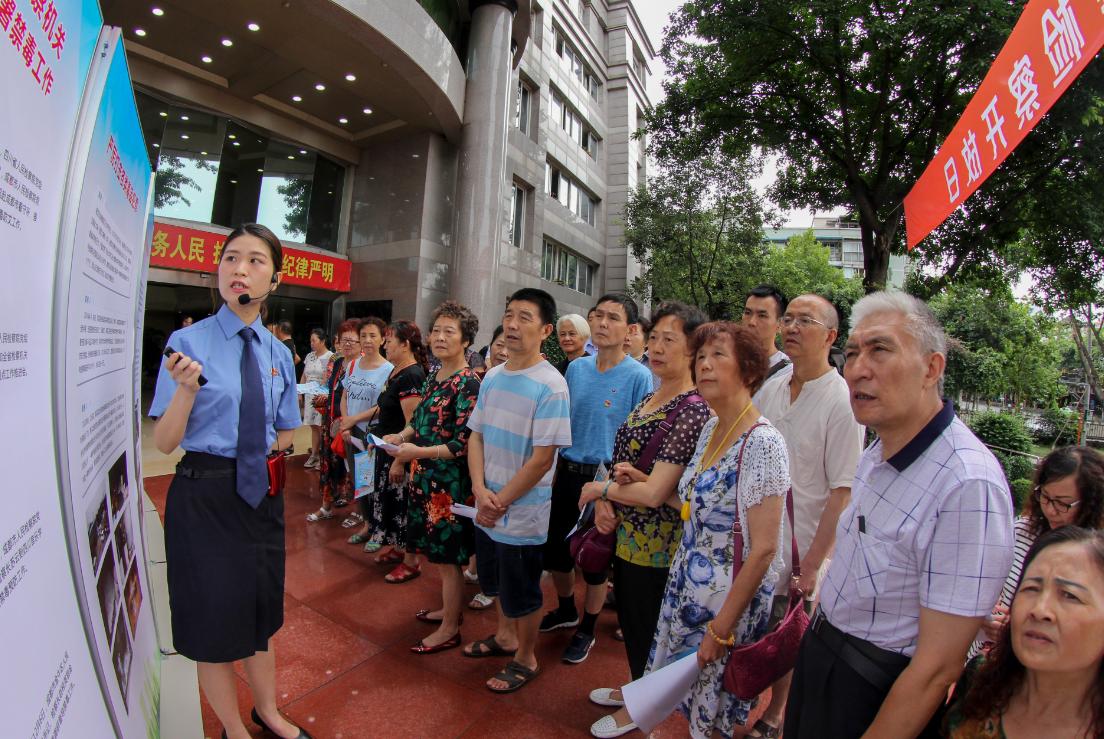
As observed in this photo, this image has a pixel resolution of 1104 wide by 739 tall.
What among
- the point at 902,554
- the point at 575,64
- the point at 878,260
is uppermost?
the point at 575,64

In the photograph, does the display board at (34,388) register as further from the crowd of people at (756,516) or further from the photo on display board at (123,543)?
the crowd of people at (756,516)

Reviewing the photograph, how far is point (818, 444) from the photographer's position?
235 cm

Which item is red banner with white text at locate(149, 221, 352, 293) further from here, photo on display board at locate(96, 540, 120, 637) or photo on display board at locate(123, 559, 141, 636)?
photo on display board at locate(96, 540, 120, 637)

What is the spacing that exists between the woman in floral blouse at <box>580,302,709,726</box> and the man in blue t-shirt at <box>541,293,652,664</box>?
0.75 m

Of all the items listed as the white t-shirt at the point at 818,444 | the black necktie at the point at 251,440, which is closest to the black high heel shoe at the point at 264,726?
the black necktie at the point at 251,440

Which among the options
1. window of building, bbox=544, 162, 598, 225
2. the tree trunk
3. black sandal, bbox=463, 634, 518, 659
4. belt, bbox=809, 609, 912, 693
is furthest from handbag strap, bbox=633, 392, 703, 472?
window of building, bbox=544, 162, 598, 225

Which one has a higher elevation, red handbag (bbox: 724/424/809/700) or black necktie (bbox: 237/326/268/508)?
black necktie (bbox: 237/326/268/508)

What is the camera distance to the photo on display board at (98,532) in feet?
4.13

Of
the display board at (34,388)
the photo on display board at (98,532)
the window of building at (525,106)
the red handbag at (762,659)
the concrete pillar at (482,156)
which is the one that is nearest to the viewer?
the display board at (34,388)

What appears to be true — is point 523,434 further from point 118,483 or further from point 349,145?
point 349,145

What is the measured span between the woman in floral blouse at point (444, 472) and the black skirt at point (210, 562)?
1071 millimetres

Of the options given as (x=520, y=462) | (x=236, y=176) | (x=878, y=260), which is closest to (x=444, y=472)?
(x=520, y=462)

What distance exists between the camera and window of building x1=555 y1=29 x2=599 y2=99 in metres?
18.3

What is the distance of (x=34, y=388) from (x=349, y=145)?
549 inches
